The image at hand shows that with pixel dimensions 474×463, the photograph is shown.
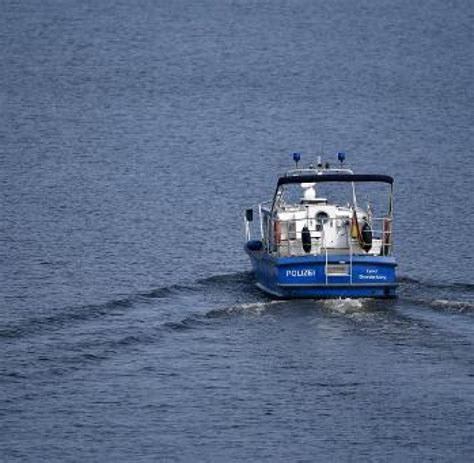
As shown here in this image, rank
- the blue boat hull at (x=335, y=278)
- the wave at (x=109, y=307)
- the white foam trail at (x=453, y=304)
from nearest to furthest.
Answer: the wave at (x=109, y=307) → the white foam trail at (x=453, y=304) → the blue boat hull at (x=335, y=278)

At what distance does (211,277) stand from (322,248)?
5.97m

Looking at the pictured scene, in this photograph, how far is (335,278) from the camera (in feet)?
194

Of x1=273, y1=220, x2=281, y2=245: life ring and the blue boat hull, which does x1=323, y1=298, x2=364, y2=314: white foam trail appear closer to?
the blue boat hull

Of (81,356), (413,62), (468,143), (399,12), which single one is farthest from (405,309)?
(399,12)

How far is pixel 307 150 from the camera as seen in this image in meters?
102

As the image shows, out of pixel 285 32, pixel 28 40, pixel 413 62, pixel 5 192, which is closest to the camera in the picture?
pixel 5 192

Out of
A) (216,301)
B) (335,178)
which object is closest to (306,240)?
(335,178)

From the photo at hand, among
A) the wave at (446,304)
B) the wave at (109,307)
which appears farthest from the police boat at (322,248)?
the wave at (109,307)

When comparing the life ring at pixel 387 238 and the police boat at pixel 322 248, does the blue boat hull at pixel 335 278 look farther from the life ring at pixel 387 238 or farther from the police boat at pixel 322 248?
the life ring at pixel 387 238

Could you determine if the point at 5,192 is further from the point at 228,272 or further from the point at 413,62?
the point at 413,62

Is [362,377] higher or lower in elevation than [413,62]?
lower

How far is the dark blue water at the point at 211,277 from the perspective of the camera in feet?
161

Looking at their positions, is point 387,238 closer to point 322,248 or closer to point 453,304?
point 322,248

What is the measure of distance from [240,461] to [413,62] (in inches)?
4026
